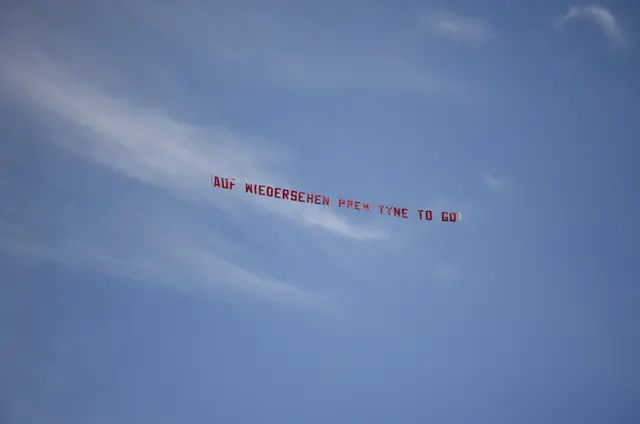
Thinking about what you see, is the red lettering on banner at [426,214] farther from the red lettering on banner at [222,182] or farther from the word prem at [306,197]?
the red lettering on banner at [222,182]

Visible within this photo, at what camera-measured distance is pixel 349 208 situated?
9305 millimetres

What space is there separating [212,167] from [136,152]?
3.30 feet

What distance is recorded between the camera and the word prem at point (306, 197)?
A: 8727 millimetres

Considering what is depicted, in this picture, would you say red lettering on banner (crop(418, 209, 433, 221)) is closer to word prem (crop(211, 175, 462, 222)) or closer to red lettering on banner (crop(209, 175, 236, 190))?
word prem (crop(211, 175, 462, 222))

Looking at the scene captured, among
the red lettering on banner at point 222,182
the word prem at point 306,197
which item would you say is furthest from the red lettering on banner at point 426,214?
the red lettering on banner at point 222,182

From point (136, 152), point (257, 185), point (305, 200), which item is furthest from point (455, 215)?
point (136, 152)

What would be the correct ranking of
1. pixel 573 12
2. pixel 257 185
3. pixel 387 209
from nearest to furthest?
pixel 257 185, pixel 387 209, pixel 573 12

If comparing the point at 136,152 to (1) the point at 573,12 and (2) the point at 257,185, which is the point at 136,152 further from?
(1) the point at 573,12

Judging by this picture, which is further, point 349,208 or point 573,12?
point 573,12

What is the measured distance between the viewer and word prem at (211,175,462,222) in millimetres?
8727

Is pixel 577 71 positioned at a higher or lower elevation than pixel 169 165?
higher

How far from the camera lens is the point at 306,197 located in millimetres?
9102

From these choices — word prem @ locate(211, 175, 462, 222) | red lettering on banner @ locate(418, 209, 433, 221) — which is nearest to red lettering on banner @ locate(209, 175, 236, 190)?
word prem @ locate(211, 175, 462, 222)

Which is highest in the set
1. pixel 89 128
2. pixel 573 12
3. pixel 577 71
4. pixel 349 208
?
pixel 573 12
